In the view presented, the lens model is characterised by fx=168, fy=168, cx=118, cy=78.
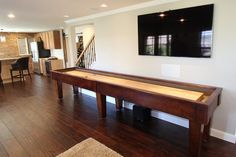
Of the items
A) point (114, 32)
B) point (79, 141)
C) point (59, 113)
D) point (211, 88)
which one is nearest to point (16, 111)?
point (59, 113)

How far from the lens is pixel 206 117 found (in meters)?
1.82

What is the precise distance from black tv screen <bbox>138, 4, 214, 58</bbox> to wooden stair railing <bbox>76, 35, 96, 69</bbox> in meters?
2.19

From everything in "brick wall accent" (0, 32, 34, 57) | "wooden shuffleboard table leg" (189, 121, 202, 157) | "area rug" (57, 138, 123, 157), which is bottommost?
"area rug" (57, 138, 123, 157)

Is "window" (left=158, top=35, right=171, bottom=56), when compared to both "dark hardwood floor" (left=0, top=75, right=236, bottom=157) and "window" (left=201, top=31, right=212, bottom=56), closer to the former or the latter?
"window" (left=201, top=31, right=212, bottom=56)

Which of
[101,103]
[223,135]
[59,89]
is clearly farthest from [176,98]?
[59,89]

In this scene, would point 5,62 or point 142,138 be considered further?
point 5,62

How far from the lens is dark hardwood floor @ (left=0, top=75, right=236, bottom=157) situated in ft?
7.84

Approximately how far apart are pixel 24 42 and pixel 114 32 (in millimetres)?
7873

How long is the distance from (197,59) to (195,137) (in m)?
1.24

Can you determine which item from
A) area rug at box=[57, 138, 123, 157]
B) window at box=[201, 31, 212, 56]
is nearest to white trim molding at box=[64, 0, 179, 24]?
window at box=[201, 31, 212, 56]

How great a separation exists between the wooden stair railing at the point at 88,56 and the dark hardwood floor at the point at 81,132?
1498 millimetres

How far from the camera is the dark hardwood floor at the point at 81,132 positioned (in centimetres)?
239

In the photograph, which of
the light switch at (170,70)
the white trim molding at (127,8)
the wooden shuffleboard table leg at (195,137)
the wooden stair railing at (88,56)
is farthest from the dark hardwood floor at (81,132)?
the white trim molding at (127,8)

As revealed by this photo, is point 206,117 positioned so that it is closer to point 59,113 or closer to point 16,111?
point 59,113
